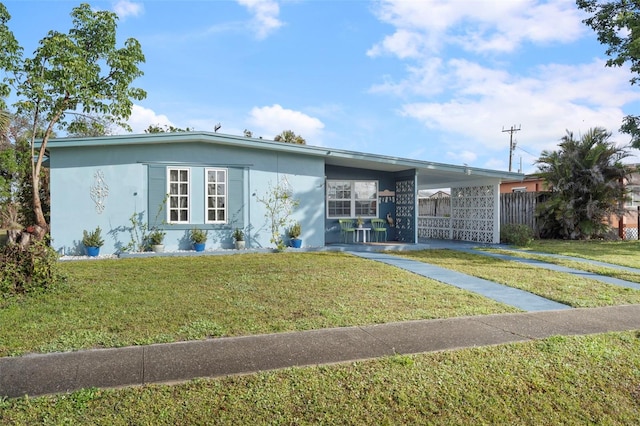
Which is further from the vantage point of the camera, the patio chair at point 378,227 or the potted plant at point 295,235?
the patio chair at point 378,227

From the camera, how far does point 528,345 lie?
177 inches

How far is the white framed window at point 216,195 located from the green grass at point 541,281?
528cm

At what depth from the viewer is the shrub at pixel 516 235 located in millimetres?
14724

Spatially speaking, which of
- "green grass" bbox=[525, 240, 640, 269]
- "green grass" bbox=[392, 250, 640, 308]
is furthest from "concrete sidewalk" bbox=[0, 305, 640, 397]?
"green grass" bbox=[525, 240, 640, 269]

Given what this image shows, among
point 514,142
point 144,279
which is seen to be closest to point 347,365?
point 144,279

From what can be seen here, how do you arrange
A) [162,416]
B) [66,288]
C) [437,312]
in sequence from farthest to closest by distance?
[66,288] → [437,312] → [162,416]

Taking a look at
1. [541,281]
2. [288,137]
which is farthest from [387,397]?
[288,137]

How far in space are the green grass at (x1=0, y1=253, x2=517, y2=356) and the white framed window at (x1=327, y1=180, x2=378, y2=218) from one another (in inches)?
220

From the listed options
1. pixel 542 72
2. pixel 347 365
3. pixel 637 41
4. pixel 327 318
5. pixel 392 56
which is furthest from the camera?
pixel 542 72

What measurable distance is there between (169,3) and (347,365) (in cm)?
988

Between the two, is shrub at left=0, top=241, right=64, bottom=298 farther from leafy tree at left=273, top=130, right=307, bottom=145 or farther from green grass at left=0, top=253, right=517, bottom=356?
leafy tree at left=273, top=130, right=307, bottom=145

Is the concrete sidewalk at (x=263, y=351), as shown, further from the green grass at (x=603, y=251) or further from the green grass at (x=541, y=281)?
the green grass at (x=603, y=251)

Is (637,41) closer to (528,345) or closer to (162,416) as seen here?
(528,345)

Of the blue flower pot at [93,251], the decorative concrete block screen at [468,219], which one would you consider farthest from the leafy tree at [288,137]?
the blue flower pot at [93,251]
